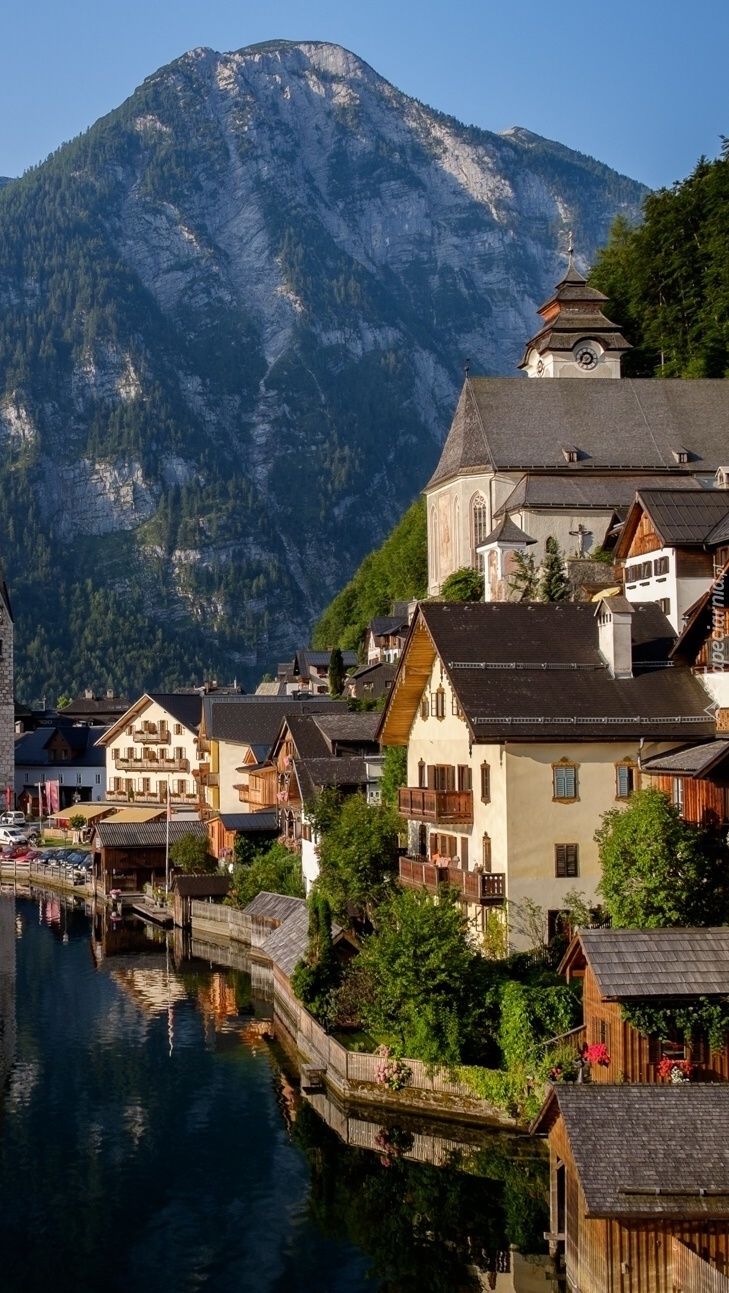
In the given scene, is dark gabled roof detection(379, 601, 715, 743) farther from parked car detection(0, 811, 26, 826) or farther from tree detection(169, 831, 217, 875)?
parked car detection(0, 811, 26, 826)

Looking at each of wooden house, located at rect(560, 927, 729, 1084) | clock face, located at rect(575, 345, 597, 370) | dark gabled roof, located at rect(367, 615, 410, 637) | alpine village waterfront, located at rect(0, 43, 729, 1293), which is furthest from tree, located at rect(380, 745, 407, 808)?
clock face, located at rect(575, 345, 597, 370)

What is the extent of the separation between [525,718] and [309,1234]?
53.0 feet

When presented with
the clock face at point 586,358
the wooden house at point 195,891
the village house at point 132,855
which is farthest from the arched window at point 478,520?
the wooden house at point 195,891

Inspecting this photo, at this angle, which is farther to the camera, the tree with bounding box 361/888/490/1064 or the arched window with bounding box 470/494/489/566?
the arched window with bounding box 470/494/489/566

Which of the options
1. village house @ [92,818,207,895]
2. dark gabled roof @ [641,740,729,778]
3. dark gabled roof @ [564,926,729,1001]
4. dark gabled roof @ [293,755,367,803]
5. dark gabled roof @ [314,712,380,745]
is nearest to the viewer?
dark gabled roof @ [564,926,729,1001]

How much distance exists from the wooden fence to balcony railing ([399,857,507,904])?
17.3 metres

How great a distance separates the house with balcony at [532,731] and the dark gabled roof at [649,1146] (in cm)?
1455

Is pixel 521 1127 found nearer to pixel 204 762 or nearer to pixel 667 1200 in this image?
pixel 667 1200

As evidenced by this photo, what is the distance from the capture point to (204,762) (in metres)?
111

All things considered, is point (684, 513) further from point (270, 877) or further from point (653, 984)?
point (270, 877)

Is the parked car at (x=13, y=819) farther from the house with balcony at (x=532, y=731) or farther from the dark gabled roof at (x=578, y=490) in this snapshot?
the house with balcony at (x=532, y=731)

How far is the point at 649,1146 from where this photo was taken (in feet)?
88.4

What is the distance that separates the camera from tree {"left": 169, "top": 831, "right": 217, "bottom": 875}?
84562 millimetres

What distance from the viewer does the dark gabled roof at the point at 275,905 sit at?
213 feet
